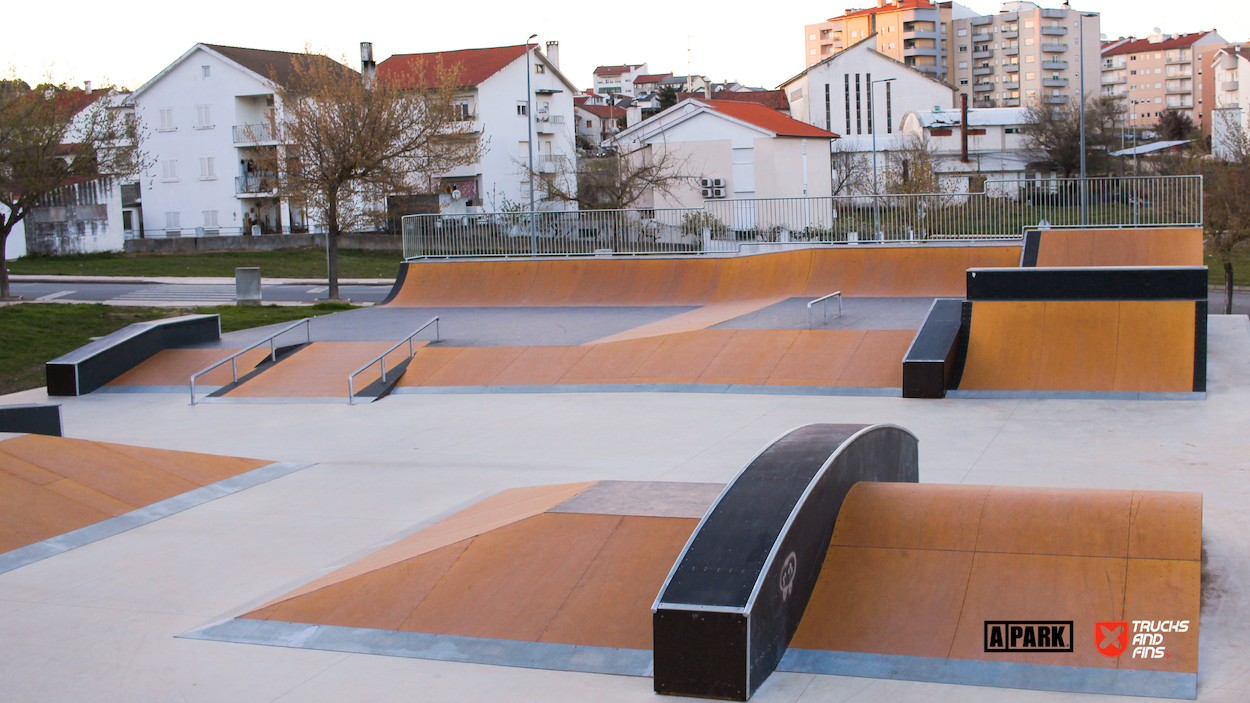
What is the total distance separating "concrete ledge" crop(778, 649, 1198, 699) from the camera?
15.4 ft

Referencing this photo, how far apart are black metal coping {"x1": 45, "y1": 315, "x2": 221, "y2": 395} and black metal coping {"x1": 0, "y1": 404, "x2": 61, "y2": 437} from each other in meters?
5.13

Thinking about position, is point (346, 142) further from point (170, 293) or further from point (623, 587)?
point (623, 587)

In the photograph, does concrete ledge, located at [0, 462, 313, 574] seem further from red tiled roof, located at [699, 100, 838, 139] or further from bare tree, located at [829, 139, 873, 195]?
bare tree, located at [829, 139, 873, 195]

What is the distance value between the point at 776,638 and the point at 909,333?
9839 millimetres

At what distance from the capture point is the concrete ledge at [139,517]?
7617mm

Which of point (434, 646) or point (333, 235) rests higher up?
point (333, 235)

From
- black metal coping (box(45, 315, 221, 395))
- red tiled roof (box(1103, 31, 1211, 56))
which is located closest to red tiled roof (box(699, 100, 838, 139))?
black metal coping (box(45, 315, 221, 395))

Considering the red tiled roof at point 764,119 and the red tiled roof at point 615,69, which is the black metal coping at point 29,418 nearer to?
the red tiled roof at point 764,119

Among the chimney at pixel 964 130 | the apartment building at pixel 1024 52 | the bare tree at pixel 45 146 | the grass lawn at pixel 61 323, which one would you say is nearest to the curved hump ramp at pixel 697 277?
the grass lawn at pixel 61 323

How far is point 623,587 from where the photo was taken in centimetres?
582

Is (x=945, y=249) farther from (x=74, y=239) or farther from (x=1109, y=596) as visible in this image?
(x=74, y=239)

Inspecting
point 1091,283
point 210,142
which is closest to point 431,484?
point 1091,283

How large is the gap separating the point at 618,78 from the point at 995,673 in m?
150

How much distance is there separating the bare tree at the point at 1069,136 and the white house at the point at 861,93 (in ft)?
27.1
